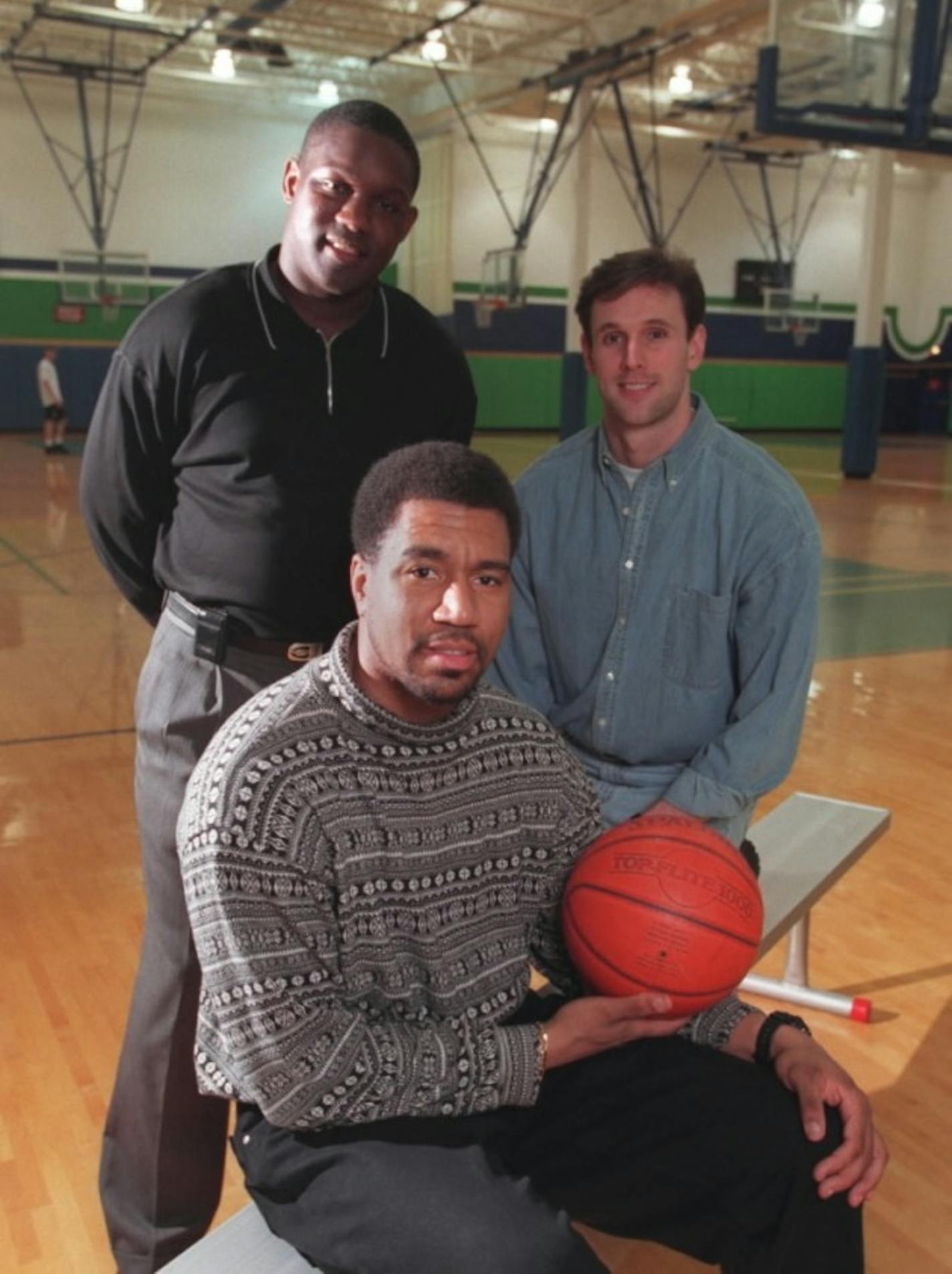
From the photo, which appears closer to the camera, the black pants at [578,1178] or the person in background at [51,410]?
the black pants at [578,1178]

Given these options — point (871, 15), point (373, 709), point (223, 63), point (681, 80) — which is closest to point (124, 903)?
point (373, 709)

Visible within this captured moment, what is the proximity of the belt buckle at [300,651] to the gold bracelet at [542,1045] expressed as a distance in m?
0.84

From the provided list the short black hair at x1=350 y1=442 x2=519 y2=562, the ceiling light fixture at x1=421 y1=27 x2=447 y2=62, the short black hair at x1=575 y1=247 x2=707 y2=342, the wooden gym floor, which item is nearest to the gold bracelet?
the wooden gym floor

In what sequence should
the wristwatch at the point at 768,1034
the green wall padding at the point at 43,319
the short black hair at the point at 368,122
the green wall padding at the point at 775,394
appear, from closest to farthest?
the wristwatch at the point at 768,1034 → the short black hair at the point at 368,122 → the green wall padding at the point at 43,319 → the green wall padding at the point at 775,394

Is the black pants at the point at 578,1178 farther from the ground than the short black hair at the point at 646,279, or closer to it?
closer to it

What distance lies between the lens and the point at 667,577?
8.31ft

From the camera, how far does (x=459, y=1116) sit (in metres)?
1.73

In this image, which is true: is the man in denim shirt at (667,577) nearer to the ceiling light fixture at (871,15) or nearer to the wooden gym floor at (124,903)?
the wooden gym floor at (124,903)

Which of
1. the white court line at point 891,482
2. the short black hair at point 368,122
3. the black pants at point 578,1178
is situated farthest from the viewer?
the white court line at point 891,482

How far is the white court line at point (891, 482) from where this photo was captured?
16172 millimetres

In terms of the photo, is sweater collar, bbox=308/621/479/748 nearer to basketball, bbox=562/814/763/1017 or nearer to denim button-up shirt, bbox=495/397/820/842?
basketball, bbox=562/814/763/1017

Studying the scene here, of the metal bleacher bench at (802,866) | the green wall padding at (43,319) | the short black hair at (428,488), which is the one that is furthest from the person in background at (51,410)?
the short black hair at (428,488)

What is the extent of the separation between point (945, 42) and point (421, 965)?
8.70 metres

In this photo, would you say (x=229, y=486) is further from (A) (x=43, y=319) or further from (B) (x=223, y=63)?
(A) (x=43, y=319)
